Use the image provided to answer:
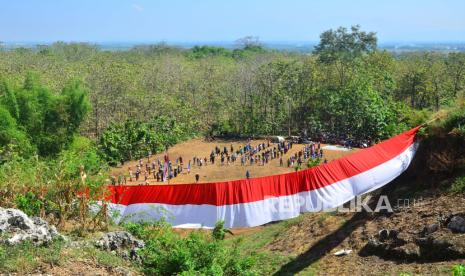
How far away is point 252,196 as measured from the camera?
405 inches

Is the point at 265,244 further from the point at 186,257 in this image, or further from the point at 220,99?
the point at 220,99

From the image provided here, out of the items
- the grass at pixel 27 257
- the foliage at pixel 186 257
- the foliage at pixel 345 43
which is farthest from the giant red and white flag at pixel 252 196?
the foliage at pixel 345 43

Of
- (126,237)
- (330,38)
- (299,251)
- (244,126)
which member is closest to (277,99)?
(244,126)

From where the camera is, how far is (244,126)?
47281mm

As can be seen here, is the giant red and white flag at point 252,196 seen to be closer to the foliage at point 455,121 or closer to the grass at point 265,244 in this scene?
the grass at point 265,244

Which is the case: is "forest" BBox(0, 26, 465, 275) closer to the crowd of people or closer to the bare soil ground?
the bare soil ground

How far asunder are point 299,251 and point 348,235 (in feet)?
4.37

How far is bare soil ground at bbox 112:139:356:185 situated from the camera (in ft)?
107

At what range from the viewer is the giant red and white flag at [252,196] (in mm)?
10273

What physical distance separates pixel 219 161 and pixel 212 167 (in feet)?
5.57

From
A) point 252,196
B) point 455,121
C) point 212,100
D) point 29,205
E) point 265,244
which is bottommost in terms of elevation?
point 265,244

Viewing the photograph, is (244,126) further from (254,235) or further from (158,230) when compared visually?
(158,230)

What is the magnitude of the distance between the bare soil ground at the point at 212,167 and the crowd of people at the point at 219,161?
22 cm

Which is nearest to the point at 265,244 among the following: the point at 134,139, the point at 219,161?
the point at 219,161
